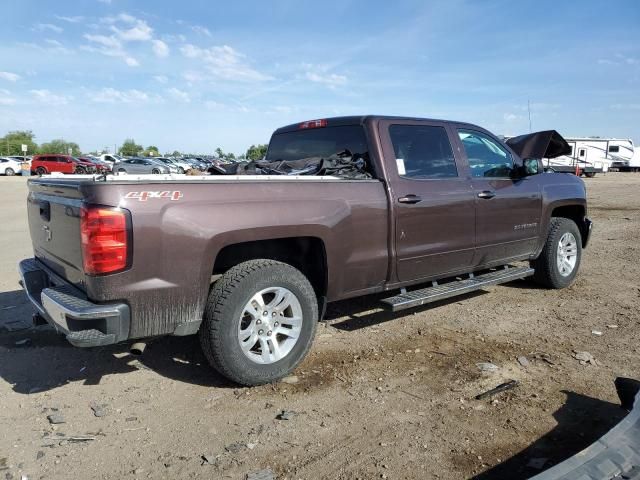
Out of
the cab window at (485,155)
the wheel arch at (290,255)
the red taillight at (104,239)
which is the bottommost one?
the wheel arch at (290,255)

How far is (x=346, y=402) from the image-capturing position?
11.4 feet

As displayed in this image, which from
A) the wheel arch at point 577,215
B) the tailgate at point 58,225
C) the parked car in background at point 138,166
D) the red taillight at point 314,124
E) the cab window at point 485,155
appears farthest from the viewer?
the parked car in background at point 138,166

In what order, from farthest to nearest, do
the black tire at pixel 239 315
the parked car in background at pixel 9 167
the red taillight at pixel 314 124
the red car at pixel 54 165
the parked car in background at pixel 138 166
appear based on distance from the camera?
the parked car in background at pixel 9 167
the red car at pixel 54 165
the parked car in background at pixel 138 166
the red taillight at pixel 314 124
the black tire at pixel 239 315

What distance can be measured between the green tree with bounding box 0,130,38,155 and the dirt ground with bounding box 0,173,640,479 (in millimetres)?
100390

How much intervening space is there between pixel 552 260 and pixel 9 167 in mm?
43545

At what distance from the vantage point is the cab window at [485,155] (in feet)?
17.0

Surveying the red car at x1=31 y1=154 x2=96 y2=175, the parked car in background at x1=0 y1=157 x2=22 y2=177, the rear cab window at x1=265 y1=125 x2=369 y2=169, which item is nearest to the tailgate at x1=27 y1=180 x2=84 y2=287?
the rear cab window at x1=265 y1=125 x2=369 y2=169

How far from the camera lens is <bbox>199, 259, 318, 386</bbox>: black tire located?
339cm

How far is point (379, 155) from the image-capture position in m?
4.40

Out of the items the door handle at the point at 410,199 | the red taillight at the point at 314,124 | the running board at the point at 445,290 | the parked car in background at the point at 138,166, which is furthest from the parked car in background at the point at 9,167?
the door handle at the point at 410,199

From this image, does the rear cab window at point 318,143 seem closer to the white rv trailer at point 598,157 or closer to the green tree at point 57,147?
the white rv trailer at point 598,157

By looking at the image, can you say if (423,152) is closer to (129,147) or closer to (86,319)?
(86,319)

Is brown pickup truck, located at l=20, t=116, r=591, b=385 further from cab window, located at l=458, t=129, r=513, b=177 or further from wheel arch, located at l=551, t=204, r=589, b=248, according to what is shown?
wheel arch, located at l=551, t=204, r=589, b=248

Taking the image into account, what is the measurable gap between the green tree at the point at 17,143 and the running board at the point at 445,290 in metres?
101
